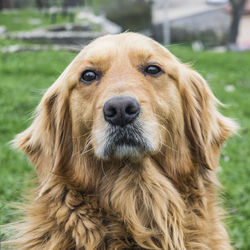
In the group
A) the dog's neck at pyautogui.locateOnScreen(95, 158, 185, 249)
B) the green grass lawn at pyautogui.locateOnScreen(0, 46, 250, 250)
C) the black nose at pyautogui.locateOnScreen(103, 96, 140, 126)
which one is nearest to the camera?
the black nose at pyautogui.locateOnScreen(103, 96, 140, 126)

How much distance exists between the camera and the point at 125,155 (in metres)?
3.29

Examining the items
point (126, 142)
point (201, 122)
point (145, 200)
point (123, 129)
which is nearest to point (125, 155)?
point (126, 142)

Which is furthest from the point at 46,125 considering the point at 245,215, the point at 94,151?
the point at 245,215

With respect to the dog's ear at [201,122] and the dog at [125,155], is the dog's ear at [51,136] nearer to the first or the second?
the dog at [125,155]

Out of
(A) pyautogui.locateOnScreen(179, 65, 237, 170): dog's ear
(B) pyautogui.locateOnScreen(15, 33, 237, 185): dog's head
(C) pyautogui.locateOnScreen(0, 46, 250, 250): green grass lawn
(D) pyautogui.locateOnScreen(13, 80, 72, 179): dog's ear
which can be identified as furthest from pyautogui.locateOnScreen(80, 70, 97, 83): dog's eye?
(C) pyautogui.locateOnScreen(0, 46, 250, 250): green grass lawn

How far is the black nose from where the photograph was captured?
3.03 meters

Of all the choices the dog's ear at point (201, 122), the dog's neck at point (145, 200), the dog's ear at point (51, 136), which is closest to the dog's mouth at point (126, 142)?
the dog's neck at point (145, 200)

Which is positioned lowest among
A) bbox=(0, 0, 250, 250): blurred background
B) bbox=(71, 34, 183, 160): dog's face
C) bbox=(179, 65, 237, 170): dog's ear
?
bbox=(0, 0, 250, 250): blurred background

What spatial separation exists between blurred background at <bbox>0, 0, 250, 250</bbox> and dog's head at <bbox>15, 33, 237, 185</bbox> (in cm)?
46

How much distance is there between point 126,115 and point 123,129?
0.13 m

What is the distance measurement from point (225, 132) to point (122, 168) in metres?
1.07

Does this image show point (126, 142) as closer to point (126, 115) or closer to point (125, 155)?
point (125, 155)

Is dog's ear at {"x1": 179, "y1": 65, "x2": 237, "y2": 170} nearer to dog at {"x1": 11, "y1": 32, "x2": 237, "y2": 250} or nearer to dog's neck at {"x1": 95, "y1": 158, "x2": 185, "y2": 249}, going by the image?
dog at {"x1": 11, "y1": 32, "x2": 237, "y2": 250}

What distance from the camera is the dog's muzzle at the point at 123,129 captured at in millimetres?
3053
